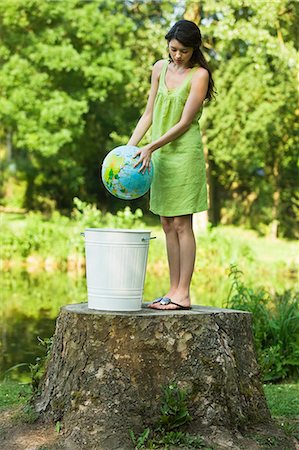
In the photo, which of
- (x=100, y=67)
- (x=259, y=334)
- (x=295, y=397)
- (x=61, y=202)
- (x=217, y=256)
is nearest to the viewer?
(x=295, y=397)

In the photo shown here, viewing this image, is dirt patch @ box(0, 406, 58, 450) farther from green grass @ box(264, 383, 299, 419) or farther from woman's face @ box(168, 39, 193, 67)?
woman's face @ box(168, 39, 193, 67)

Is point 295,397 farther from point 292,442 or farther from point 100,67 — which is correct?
point 100,67

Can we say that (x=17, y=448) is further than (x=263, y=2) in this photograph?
No

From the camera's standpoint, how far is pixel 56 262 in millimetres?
16203

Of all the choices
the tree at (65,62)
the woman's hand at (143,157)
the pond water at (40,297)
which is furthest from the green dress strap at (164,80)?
the tree at (65,62)

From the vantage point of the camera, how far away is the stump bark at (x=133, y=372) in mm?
4301

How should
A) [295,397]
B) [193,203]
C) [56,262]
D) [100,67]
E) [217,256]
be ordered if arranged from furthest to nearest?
[100,67]
[56,262]
[217,256]
[295,397]
[193,203]

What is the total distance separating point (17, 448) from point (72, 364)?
508 millimetres

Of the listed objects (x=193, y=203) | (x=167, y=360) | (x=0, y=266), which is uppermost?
(x=193, y=203)

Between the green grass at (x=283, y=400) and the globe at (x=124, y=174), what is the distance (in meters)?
1.73

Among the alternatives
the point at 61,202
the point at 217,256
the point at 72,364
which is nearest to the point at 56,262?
the point at 217,256

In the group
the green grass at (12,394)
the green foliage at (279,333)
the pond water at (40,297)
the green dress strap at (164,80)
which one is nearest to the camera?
the green dress strap at (164,80)

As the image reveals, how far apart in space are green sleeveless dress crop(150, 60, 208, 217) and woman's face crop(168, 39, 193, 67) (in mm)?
86

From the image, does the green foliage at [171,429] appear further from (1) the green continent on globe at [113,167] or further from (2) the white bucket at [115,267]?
(1) the green continent on globe at [113,167]
